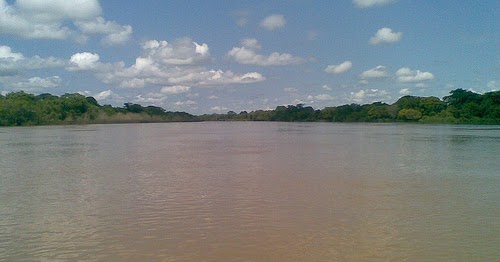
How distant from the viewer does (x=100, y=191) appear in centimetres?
1073

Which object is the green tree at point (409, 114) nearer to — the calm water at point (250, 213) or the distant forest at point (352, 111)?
the distant forest at point (352, 111)

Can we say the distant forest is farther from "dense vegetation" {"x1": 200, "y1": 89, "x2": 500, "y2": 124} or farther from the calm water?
the calm water

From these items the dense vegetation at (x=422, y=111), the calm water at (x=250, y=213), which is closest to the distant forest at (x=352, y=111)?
the dense vegetation at (x=422, y=111)

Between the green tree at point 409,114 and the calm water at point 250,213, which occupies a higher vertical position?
the green tree at point 409,114

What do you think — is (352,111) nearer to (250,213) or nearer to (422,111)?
(422,111)

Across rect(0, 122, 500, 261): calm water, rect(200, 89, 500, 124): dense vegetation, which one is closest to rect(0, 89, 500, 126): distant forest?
rect(200, 89, 500, 124): dense vegetation

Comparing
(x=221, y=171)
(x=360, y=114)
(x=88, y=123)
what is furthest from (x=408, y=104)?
(x=221, y=171)

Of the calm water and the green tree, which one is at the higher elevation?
the green tree

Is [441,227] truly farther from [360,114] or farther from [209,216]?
[360,114]

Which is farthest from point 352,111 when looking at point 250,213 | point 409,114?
point 250,213

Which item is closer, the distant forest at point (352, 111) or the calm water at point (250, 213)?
the calm water at point (250, 213)

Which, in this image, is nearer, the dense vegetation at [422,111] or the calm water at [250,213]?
the calm water at [250,213]

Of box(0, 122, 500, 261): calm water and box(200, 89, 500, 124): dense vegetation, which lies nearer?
box(0, 122, 500, 261): calm water

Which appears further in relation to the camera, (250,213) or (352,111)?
(352,111)
